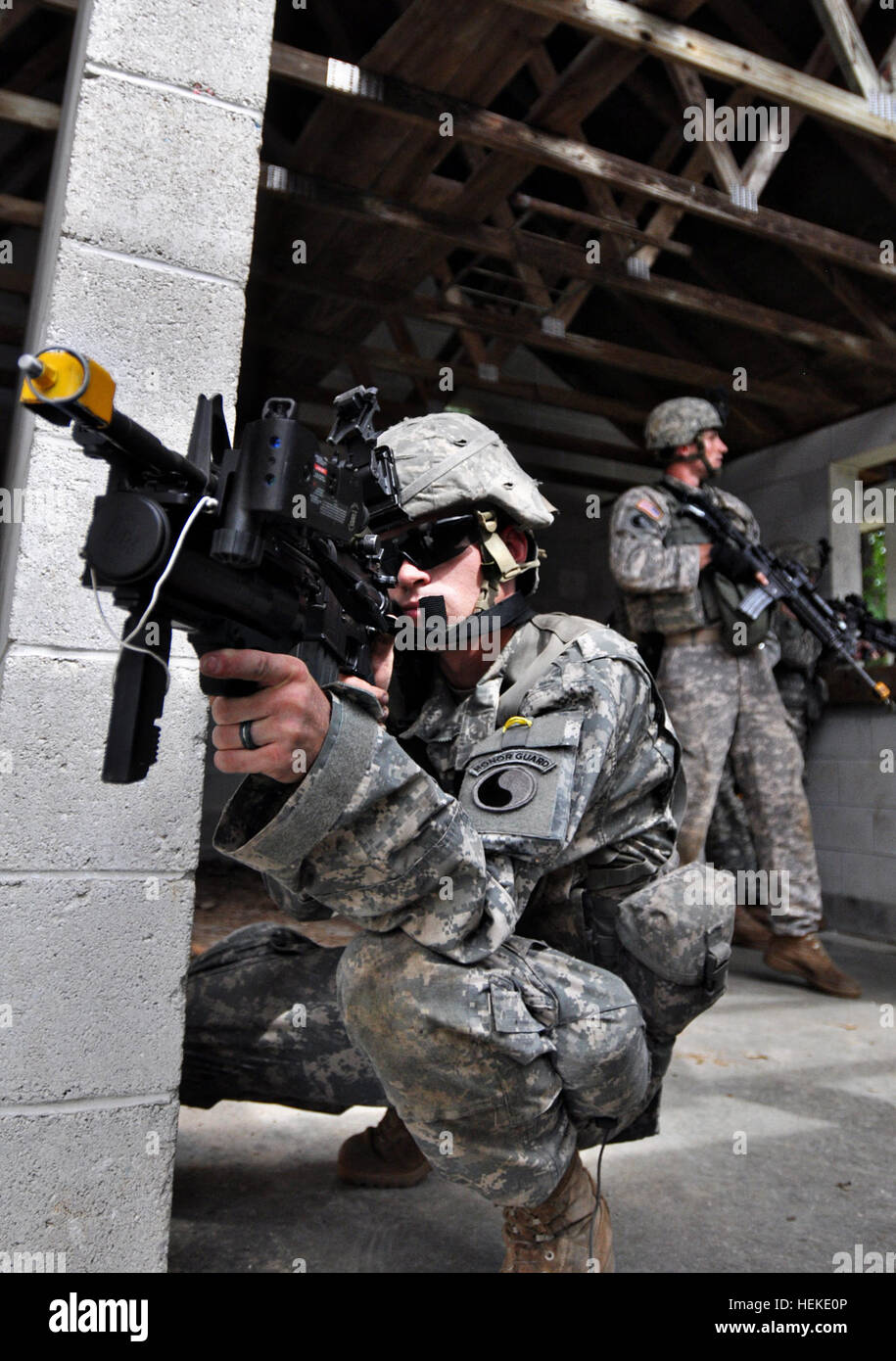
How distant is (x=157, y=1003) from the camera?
1.27 m

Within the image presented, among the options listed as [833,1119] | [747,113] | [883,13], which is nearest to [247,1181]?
[833,1119]

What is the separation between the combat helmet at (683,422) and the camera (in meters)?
4.06

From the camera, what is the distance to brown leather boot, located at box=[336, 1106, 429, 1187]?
1721 mm

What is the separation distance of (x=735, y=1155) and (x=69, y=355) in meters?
1.96

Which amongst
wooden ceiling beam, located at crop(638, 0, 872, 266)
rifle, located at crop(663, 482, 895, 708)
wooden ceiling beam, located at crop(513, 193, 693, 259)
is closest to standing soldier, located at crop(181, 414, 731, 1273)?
rifle, located at crop(663, 482, 895, 708)

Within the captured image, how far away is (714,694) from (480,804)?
2.75 m

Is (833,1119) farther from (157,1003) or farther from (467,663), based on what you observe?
(157,1003)

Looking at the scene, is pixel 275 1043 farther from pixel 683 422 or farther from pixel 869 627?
pixel 869 627

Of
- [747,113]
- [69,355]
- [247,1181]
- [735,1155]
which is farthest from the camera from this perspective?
[747,113]

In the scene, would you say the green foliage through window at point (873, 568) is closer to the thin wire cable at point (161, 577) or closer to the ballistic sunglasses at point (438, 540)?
the ballistic sunglasses at point (438, 540)

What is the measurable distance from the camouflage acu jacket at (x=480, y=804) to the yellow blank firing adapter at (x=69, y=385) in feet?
1.30

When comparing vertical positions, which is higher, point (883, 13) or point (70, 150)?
point (883, 13)

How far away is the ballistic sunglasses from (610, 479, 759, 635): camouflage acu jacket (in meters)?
2.33

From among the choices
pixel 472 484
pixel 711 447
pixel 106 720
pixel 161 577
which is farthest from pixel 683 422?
pixel 161 577
